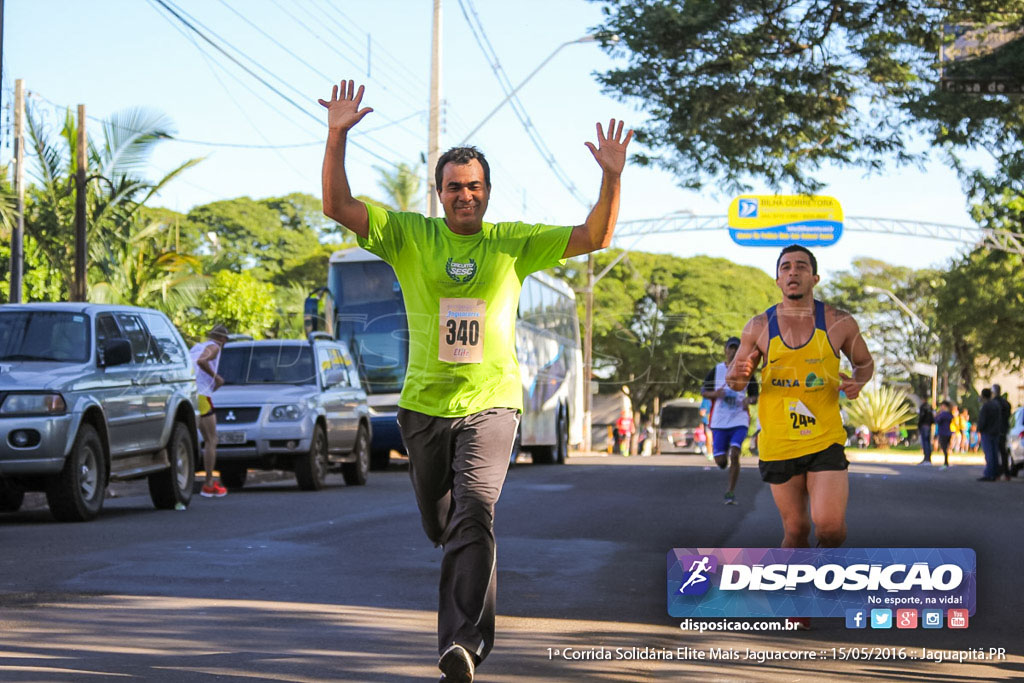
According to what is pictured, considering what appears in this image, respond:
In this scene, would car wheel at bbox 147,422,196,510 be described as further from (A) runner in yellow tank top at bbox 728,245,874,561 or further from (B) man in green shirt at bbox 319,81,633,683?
(B) man in green shirt at bbox 319,81,633,683

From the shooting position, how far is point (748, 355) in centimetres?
710

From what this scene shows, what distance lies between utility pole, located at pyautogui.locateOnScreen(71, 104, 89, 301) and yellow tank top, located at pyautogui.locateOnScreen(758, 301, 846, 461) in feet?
57.7

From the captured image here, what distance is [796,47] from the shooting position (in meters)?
18.1

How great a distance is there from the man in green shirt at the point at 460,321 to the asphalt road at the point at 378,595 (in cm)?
82

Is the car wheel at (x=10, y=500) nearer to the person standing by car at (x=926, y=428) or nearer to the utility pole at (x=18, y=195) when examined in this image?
the utility pole at (x=18, y=195)

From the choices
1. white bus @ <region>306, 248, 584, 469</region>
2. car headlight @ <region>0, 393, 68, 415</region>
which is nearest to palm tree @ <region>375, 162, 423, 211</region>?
white bus @ <region>306, 248, 584, 469</region>

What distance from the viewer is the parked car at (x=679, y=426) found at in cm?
5166

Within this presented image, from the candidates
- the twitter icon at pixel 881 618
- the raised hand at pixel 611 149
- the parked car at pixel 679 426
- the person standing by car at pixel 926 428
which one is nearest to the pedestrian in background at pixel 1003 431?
the person standing by car at pixel 926 428

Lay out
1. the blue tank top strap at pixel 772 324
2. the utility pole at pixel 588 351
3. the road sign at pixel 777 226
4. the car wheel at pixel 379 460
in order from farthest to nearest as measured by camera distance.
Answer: the utility pole at pixel 588 351
the road sign at pixel 777 226
the car wheel at pixel 379 460
the blue tank top strap at pixel 772 324

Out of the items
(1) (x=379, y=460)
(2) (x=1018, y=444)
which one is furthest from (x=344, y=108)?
(2) (x=1018, y=444)

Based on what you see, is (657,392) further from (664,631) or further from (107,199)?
(664,631)

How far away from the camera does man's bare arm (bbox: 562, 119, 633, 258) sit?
5.49 meters

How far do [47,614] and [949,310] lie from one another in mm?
43532

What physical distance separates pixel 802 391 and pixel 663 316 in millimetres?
57337
